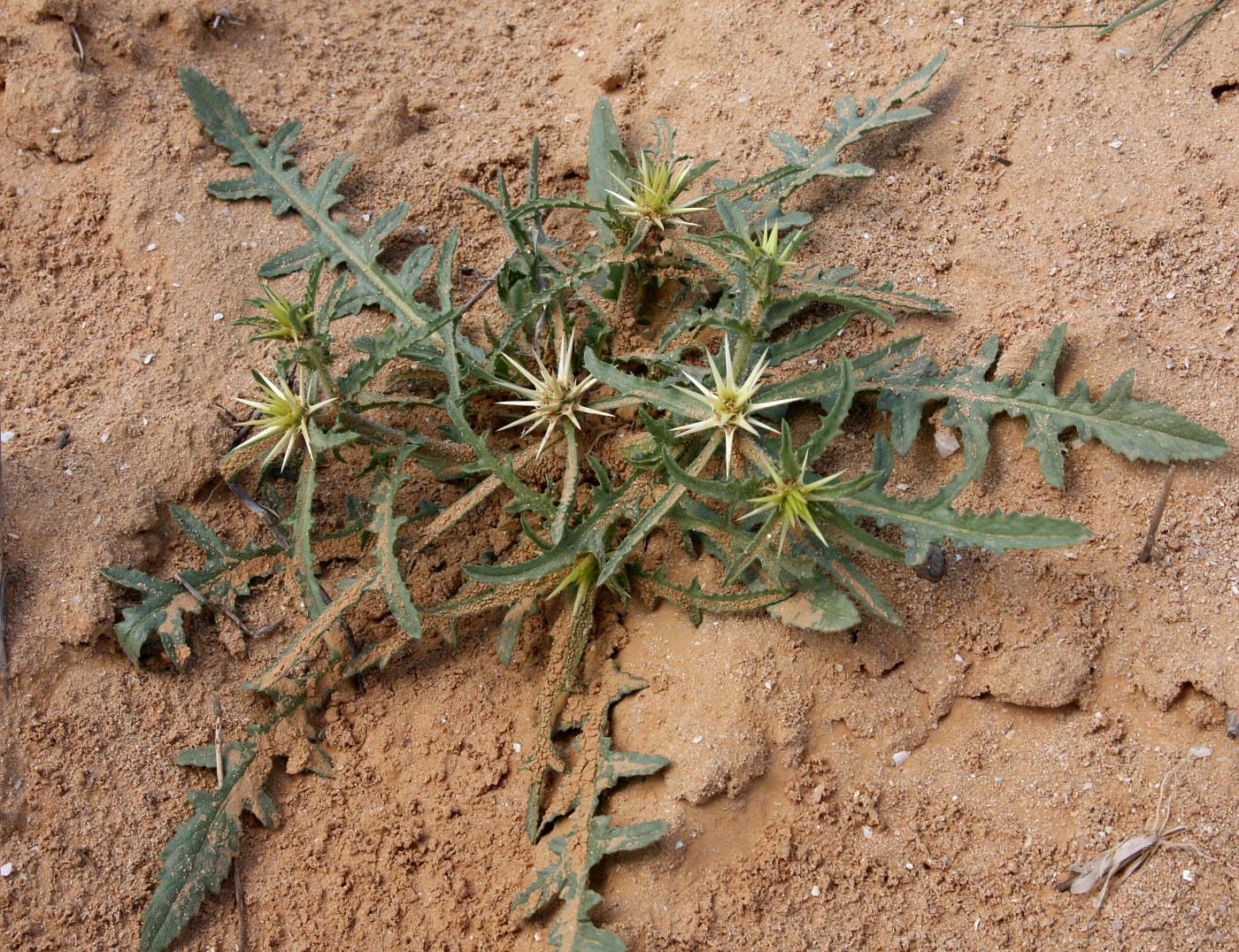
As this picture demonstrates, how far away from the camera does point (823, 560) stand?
7.84 ft

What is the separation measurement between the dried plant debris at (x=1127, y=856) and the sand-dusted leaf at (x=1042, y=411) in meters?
0.81

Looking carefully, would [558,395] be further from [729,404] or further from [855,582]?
[855,582]

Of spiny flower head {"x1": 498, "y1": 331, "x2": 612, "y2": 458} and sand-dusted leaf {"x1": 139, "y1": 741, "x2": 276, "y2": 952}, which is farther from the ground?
spiny flower head {"x1": 498, "y1": 331, "x2": 612, "y2": 458}

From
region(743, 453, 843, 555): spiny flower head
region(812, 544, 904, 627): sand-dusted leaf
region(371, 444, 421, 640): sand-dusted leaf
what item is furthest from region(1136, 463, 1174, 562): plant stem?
region(371, 444, 421, 640): sand-dusted leaf

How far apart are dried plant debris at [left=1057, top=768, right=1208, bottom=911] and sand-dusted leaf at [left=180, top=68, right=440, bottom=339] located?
2.24 m

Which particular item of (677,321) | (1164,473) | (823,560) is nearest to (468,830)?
(823,560)

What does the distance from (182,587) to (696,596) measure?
4.44ft

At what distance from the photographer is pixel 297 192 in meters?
3.21

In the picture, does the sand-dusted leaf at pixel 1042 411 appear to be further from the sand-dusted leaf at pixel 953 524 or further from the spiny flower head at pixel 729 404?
the spiny flower head at pixel 729 404

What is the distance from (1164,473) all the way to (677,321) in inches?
50.5

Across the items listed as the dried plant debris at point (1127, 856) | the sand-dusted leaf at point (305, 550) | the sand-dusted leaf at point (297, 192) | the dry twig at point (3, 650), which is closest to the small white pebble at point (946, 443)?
the dried plant debris at point (1127, 856)

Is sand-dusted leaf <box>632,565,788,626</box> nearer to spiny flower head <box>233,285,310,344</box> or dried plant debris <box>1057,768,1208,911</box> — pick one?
dried plant debris <box>1057,768,1208,911</box>

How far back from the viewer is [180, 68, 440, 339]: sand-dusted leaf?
3.03 m

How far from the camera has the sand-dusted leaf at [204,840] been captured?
94.0 inches
